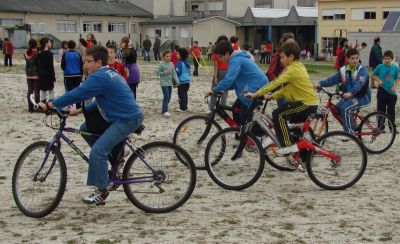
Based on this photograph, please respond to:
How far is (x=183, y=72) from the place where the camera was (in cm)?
1540

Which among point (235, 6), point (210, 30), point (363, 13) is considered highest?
point (235, 6)

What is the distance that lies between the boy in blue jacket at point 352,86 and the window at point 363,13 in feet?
153

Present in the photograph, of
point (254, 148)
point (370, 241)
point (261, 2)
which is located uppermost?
point (261, 2)

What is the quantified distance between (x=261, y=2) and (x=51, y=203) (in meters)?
80.0

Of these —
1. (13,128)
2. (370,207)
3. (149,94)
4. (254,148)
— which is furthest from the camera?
(149,94)

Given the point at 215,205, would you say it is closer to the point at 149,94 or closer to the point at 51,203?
the point at 51,203

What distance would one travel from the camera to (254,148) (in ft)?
25.3

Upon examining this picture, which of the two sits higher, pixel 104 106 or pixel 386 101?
pixel 104 106

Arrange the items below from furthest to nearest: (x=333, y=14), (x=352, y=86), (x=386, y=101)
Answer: (x=333, y=14) < (x=386, y=101) < (x=352, y=86)

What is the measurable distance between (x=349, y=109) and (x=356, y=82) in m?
0.44

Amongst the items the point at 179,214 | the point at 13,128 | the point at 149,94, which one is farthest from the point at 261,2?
the point at 179,214

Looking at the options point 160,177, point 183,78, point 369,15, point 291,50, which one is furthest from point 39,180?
point 369,15

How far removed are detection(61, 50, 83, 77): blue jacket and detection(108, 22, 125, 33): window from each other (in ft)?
198

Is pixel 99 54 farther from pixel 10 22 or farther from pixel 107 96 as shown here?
pixel 10 22
